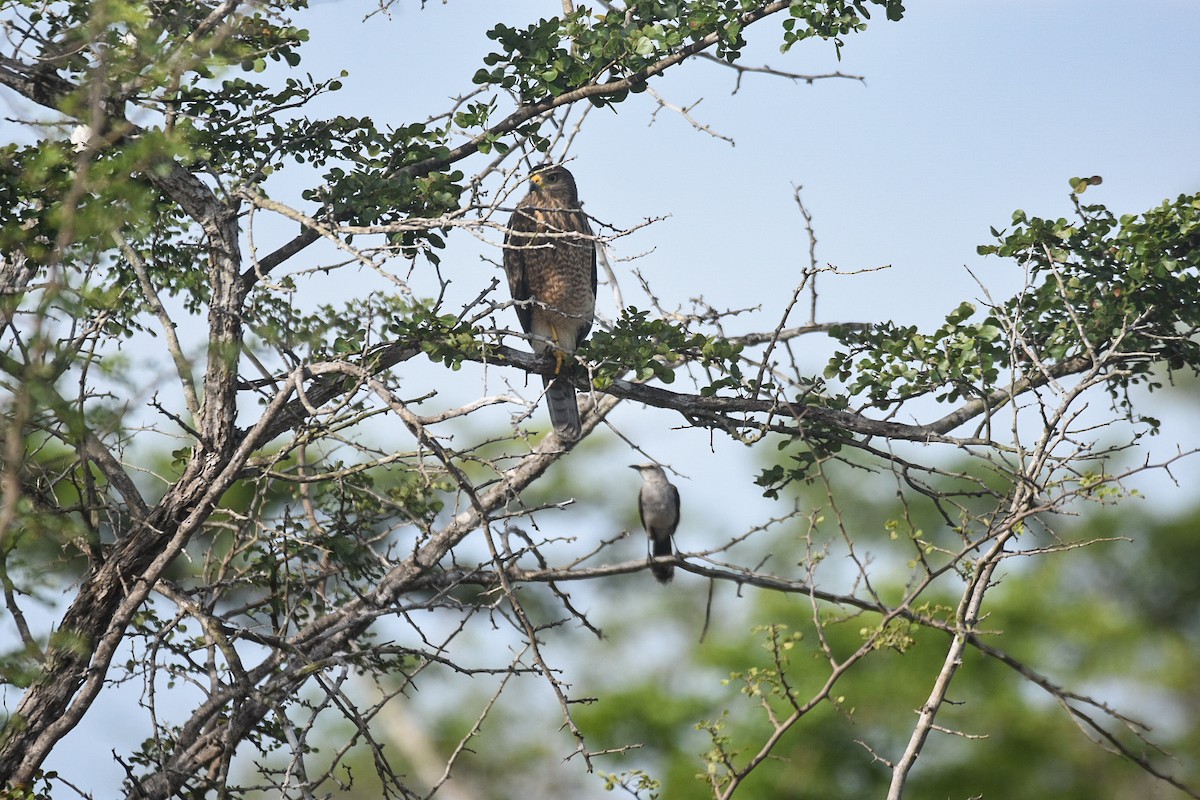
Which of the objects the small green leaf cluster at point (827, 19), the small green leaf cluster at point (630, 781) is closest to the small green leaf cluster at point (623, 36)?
the small green leaf cluster at point (827, 19)

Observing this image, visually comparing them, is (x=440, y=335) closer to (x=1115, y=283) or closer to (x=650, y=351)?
(x=650, y=351)

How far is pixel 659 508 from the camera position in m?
6.39

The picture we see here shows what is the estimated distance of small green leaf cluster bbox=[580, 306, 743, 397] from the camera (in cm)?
396

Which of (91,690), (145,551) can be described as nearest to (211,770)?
(91,690)

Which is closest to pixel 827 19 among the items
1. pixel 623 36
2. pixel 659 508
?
pixel 623 36

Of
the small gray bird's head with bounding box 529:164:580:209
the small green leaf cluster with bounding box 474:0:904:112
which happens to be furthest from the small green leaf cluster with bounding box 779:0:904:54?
the small gray bird's head with bounding box 529:164:580:209

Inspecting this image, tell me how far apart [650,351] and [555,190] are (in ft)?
7.27

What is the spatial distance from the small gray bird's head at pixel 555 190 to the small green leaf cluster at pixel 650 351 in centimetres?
191

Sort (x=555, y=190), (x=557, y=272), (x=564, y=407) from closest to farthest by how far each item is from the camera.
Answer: (x=564, y=407)
(x=557, y=272)
(x=555, y=190)

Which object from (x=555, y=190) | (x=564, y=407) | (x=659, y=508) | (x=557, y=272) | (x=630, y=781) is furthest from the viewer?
(x=659, y=508)

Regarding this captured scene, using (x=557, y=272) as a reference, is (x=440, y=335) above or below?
below

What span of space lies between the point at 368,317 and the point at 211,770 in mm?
1619

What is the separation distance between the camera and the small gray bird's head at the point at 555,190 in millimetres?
5859

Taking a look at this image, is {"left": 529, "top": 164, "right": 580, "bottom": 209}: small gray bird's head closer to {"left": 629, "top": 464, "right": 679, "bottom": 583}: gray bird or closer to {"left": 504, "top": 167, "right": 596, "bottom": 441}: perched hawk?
{"left": 504, "top": 167, "right": 596, "bottom": 441}: perched hawk
